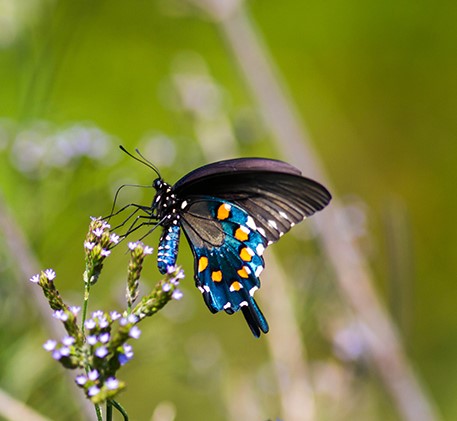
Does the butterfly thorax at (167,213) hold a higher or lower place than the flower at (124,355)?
higher

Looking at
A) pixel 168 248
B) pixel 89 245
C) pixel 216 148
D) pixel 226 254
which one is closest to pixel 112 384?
pixel 89 245

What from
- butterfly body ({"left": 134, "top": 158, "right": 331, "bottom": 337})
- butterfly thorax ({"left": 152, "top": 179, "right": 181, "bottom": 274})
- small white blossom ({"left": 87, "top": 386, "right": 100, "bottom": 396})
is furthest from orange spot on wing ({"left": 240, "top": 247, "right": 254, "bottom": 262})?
small white blossom ({"left": 87, "top": 386, "right": 100, "bottom": 396})

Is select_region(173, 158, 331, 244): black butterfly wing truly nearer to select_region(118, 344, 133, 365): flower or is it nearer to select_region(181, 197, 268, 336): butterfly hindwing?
select_region(181, 197, 268, 336): butterfly hindwing

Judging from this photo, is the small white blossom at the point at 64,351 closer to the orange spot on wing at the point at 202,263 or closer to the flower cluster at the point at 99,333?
the flower cluster at the point at 99,333

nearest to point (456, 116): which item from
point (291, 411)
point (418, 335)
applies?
point (418, 335)

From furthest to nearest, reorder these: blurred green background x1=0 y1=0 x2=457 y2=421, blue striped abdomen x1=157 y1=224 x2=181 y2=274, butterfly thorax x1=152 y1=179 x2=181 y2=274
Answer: blurred green background x1=0 y1=0 x2=457 y2=421 < butterfly thorax x1=152 y1=179 x2=181 y2=274 < blue striped abdomen x1=157 y1=224 x2=181 y2=274

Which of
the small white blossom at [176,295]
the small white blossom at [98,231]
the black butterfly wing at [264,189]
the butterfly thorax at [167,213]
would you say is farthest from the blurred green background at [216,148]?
the small white blossom at [176,295]
